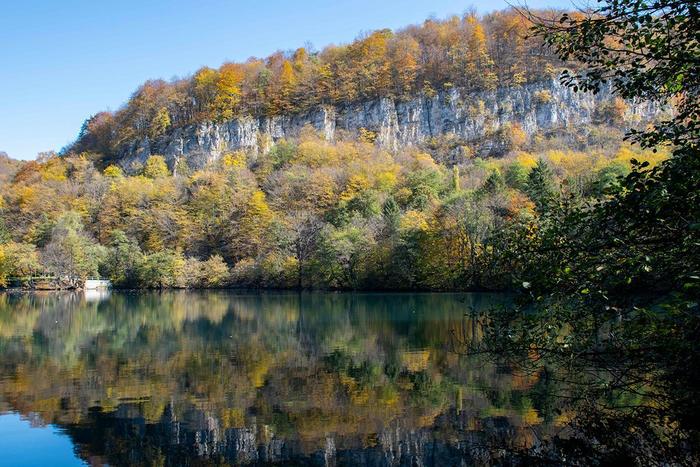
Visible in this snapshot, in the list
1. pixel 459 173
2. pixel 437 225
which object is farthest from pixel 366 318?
pixel 459 173

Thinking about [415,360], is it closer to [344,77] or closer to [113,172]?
[113,172]

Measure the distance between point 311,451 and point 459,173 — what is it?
7711cm

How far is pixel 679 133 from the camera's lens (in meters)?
6.62

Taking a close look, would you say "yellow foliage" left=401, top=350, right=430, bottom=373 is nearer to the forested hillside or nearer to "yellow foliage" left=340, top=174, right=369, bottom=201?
the forested hillside

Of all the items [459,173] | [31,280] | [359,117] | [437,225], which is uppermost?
[359,117]

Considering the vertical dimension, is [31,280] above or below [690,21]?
below

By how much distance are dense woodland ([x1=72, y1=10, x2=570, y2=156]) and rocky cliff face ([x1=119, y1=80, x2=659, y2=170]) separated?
2459 millimetres

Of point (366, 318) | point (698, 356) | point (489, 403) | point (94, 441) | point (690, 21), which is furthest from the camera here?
point (366, 318)

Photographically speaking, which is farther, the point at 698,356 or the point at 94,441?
the point at 94,441

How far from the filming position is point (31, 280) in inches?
3007

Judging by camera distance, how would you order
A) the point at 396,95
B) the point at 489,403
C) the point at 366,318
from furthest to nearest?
the point at 396,95 < the point at 366,318 < the point at 489,403

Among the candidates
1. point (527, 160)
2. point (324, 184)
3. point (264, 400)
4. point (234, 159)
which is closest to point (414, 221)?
point (324, 184)

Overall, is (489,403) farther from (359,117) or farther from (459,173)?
(359,117)

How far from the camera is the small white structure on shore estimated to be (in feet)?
252
